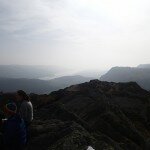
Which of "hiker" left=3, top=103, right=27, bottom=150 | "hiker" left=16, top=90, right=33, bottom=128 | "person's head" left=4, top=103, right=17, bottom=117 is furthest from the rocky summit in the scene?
"person's head" left=4, top=103, right=17, bottom=117

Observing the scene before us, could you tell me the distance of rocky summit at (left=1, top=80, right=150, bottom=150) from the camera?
1497 centimetres

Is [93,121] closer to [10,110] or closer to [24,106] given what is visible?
[24,106]

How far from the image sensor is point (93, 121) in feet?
82.6

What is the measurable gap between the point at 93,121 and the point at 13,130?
1432cm

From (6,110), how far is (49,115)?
1256 centimetres

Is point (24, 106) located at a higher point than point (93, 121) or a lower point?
higher

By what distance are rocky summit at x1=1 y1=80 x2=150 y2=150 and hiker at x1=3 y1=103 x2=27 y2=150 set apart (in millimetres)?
2540

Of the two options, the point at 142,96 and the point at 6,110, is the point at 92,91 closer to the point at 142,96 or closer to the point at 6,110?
the point at 142,96

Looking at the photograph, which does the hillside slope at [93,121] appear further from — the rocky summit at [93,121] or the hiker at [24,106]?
the hiker at [24,106]

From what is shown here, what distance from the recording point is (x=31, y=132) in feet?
54.9

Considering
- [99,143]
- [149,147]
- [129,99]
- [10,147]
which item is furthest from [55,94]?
[10,147]

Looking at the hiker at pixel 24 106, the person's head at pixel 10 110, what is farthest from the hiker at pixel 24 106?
the person's head at pixel 10 110

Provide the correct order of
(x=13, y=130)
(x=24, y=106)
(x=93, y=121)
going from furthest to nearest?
(x=93, y=121) → (x=24, y=106) → (x=13, y=130)

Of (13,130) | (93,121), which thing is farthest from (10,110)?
(93,121)
